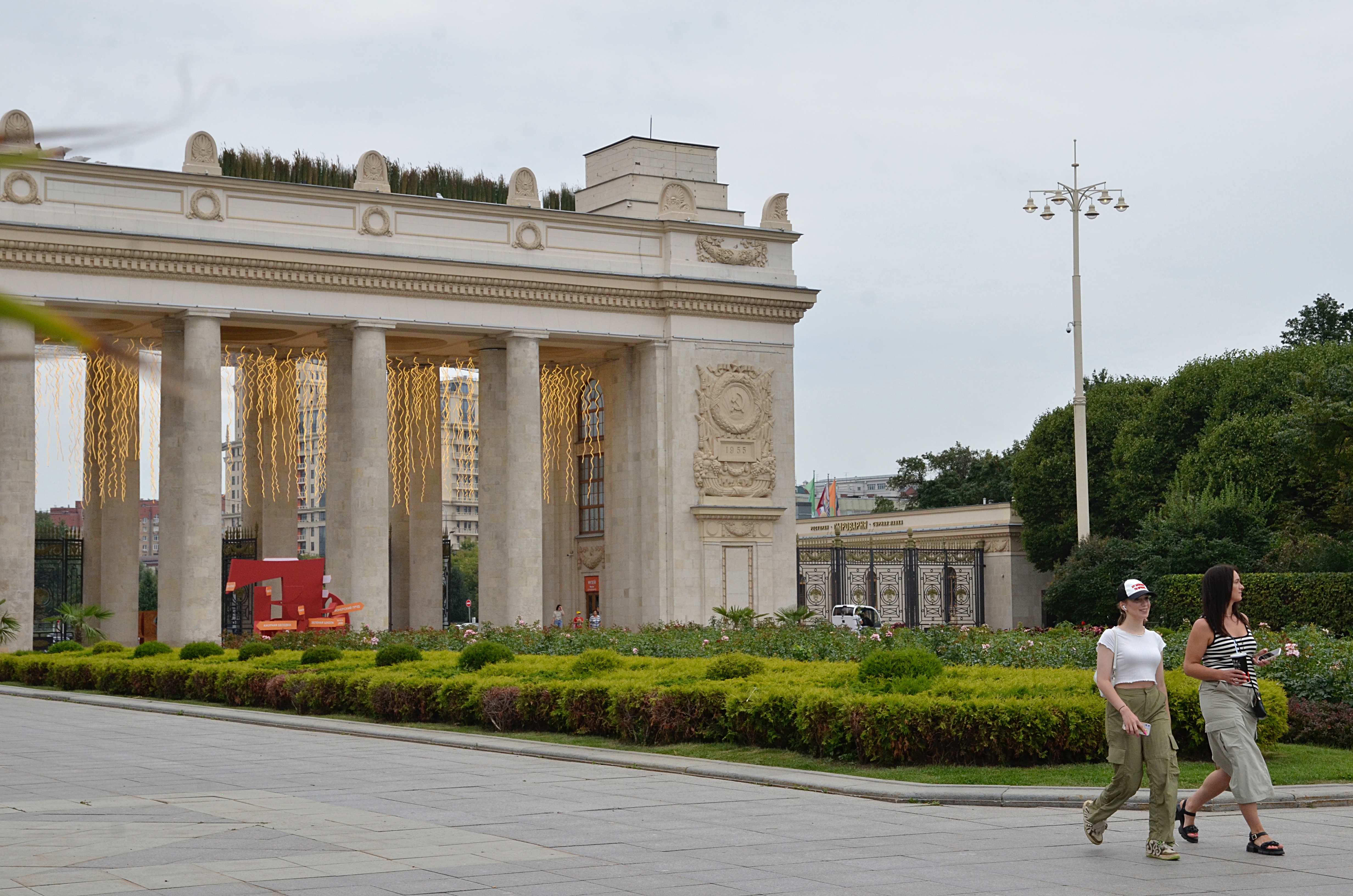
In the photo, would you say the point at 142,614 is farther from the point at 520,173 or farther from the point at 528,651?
the point at 528,651

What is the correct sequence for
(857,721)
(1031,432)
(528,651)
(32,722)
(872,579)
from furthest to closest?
(1031,432), (872,579), (528,651), (32,722), (857,721)

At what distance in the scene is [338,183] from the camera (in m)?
43.0

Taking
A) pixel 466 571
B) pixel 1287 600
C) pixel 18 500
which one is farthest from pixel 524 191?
pixel 466 571

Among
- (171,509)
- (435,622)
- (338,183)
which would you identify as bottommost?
(435,622)

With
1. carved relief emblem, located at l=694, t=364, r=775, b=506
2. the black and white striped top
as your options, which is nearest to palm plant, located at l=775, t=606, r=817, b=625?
carved relief emblem, located at l=694, t=364, r=775, b=506

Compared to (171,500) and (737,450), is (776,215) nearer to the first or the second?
(737,450)

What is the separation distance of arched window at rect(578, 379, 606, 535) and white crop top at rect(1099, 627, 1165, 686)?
37.5 metres

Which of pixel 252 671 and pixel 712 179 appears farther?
pixel 712 179

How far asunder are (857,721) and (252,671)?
1348cm

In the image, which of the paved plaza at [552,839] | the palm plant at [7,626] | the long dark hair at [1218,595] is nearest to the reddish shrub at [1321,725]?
the paved plaza at [552,839]

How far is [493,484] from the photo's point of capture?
141 ft

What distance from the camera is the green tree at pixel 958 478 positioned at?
8381 cm

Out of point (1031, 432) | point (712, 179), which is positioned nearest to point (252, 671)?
point (712, 179)

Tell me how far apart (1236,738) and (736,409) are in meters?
34.0
